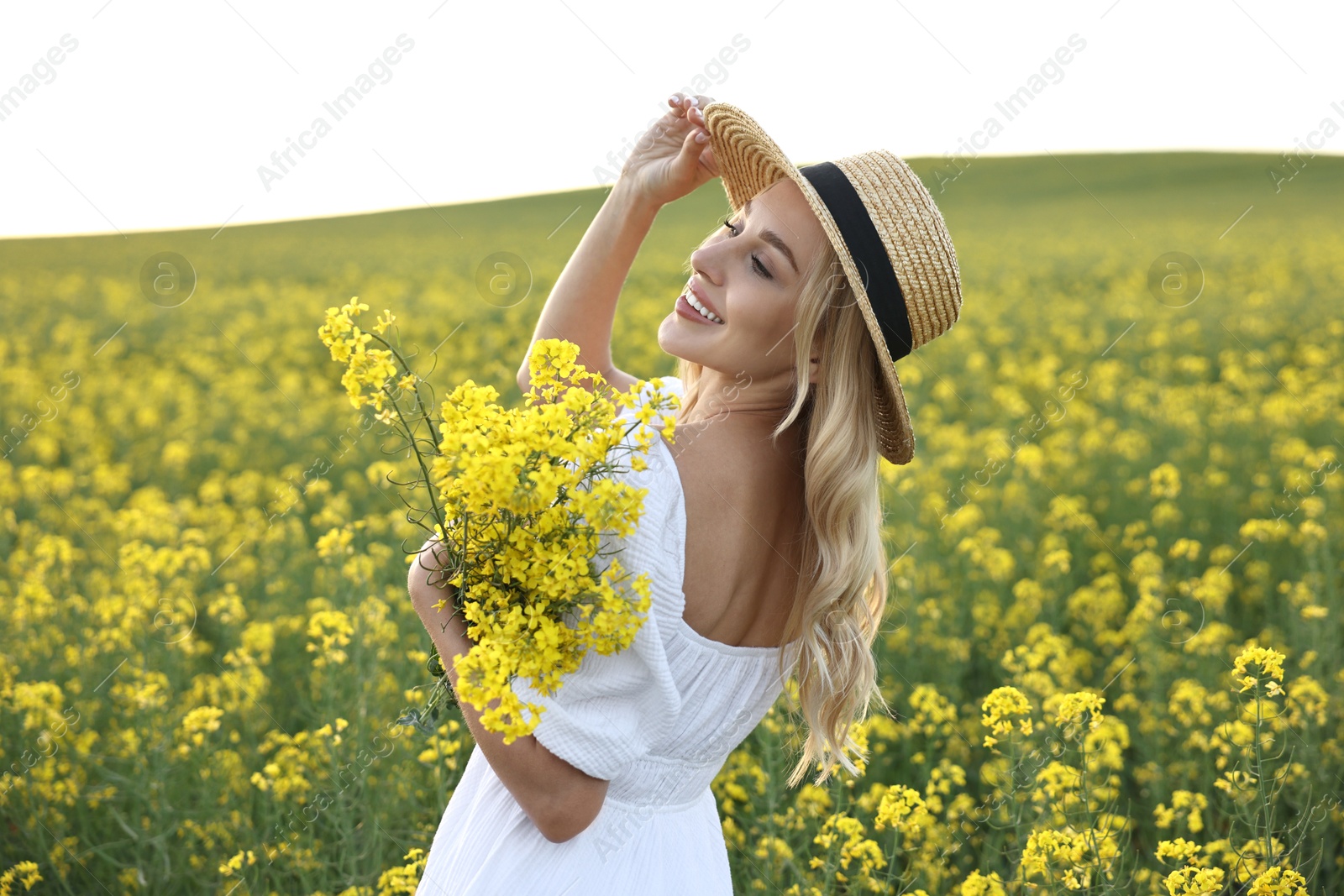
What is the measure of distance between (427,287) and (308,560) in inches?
496

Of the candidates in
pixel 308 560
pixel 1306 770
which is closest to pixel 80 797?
pixel 308 560

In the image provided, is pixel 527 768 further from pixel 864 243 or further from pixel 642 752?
pixel 864 243

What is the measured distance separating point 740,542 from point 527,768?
0.46 metres

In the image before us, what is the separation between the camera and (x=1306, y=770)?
3049 millimetres

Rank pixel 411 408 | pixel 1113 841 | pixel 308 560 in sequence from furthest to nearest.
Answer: pixel 308 560 → pixel 1113 841 → pixel 411 408

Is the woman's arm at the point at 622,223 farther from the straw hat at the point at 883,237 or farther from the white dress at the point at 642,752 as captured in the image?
the white dress at the point at 642,752

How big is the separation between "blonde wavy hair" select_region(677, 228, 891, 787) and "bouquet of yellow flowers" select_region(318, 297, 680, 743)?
13.0 inches

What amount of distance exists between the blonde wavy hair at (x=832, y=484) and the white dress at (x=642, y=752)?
9cm

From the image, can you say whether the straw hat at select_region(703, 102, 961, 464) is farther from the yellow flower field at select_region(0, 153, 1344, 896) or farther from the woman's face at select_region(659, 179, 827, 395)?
the yellow flower field at select_region(0, 153, 1344, 896)

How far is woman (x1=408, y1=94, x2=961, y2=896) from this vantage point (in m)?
1.48

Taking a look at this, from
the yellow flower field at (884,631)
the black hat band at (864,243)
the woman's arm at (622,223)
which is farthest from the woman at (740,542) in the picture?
the yellow flower field at (884,631)

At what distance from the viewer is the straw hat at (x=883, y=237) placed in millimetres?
1638

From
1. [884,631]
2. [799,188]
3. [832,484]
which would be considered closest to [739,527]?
[832,484]

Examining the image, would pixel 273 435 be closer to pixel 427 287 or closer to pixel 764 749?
pixel 764 749
